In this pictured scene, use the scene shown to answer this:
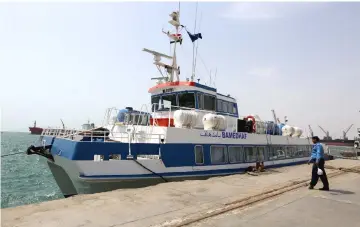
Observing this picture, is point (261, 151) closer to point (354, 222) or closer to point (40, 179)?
point (354, 222)

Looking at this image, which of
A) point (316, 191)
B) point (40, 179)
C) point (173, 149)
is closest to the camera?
point (316, 191)

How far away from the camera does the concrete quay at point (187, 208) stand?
5.73 m

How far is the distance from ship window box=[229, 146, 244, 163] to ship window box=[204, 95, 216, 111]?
2.49 metres

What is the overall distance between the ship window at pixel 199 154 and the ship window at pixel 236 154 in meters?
2.33

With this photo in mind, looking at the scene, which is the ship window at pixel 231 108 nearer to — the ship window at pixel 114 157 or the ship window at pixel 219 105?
the ship window at pixel 219 105

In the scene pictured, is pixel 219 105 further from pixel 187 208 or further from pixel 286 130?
pixel 187 208

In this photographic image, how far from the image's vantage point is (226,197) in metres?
8.12

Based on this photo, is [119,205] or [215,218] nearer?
[215,218]

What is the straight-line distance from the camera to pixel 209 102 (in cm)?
1562

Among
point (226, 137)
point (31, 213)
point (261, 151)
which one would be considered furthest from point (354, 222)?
point (261, 151)

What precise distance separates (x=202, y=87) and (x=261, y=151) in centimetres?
601

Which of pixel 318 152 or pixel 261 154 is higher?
pixel 318 152

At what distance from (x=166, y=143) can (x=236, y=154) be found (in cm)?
524

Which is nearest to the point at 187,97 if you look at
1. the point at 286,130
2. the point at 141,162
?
the point at 141,162
